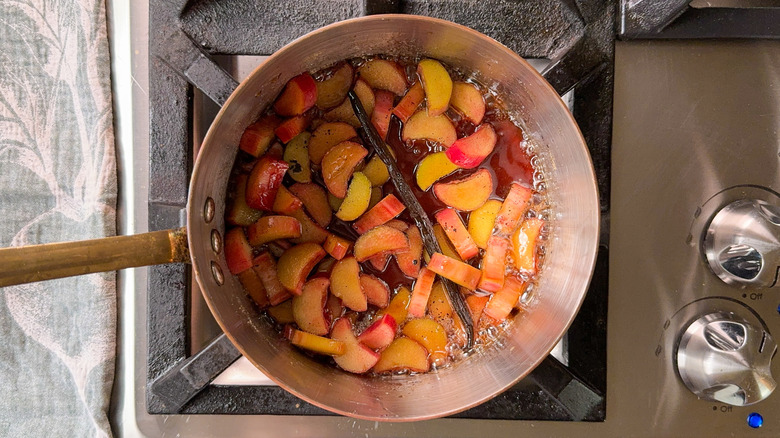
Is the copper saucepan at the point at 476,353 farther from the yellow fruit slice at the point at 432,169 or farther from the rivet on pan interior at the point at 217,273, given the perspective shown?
the yellow fruit slice at the point at 432,169

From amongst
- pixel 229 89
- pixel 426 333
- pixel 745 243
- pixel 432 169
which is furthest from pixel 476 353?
pixel 229 89

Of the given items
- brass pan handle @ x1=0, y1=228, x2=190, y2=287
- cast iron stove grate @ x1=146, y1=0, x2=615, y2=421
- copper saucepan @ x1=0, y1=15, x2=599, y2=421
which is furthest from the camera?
cast iron stove grate @ x1=146, y1=0, x2=615, y2=421

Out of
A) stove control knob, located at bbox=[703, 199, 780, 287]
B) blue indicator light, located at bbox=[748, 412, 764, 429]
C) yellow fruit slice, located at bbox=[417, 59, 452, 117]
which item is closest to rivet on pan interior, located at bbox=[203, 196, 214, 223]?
yellow fruit slice, located at bbox=[417, 59, 452, 117]

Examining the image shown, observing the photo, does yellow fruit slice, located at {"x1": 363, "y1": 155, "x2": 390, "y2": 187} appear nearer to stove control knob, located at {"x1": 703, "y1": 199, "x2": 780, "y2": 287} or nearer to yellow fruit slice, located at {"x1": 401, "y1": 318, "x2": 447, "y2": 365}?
yellow fruit slice, located at {"x1": 401, "y1": 318, "x2": 447, "y2": 365}

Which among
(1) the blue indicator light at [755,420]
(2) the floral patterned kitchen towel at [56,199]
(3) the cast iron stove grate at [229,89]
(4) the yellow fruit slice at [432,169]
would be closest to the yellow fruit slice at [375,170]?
(4) the yellow fruit slice at [432,169]

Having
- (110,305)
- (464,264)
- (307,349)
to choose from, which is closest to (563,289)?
(464,264)

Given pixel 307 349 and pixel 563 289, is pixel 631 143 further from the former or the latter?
pixel 307 349
